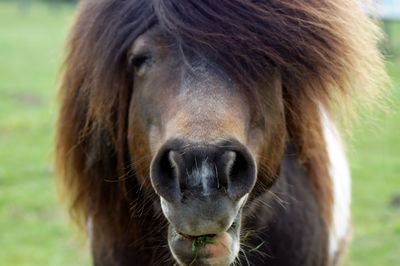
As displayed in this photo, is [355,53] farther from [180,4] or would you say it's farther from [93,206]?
[93,206]

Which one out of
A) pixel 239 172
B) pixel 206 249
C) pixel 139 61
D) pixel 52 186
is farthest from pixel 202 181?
pixel 52 186

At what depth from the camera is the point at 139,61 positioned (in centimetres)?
241

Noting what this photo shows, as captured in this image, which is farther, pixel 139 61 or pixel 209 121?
pixel 139 61

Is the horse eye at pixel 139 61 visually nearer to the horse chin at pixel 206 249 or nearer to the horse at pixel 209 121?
the horse at pixel 209 121

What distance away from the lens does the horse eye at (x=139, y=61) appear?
93.0 inches

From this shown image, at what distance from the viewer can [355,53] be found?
243cm

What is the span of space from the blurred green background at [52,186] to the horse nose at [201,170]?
98 cm

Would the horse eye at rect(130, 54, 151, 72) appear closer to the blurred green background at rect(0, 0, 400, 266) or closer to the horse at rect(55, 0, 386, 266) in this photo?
the horse at rect(55, 0, 386, 266)

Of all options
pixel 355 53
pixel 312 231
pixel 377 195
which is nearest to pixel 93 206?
pixel 312 231

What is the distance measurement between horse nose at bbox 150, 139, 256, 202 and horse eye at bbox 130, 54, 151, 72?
1.93 ft

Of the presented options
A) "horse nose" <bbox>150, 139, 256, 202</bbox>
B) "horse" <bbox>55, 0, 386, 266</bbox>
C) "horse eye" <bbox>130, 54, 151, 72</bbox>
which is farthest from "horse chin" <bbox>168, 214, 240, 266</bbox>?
"horse eye" <bbox>130, 54, 151, 72</bbox>

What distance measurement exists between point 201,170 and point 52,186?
6.68 metres

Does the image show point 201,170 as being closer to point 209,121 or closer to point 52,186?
point 209,121

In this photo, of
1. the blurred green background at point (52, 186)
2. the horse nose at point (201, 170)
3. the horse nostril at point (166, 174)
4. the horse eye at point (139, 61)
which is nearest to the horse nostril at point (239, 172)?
the horse nose at point (201, 170)
